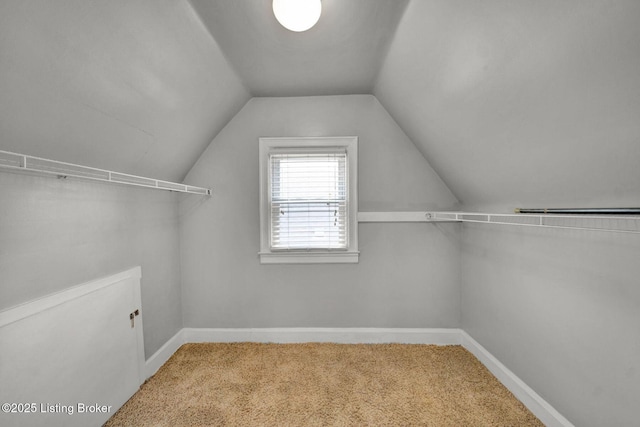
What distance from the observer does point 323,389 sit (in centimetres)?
167

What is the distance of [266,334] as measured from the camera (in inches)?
87.7

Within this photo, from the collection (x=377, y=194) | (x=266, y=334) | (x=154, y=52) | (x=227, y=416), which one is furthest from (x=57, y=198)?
(x=377, y=194)

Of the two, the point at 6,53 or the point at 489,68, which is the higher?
the point at 489,68

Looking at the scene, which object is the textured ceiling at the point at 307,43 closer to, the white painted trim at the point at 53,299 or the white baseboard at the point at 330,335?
the white painted trim at the point at 53,299

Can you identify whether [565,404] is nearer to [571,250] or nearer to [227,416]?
[571,250]

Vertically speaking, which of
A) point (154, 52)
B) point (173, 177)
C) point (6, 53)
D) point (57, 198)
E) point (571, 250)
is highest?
point (154, 52)

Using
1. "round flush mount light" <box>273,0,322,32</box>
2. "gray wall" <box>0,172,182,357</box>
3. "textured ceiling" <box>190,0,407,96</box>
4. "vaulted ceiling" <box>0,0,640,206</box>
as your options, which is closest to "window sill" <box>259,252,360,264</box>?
"gray wall" <box>0,172,182,357</box>

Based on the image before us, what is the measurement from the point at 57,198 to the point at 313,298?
1851mm

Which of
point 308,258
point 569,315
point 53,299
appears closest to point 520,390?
point 569,315

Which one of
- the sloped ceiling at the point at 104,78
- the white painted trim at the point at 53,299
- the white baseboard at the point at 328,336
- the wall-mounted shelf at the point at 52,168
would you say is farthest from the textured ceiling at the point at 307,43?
the white baseboard at the point at 328,336

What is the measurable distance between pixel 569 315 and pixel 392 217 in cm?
124

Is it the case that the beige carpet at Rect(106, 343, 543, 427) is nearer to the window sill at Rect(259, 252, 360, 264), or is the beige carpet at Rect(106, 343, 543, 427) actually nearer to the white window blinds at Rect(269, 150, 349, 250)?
the window sill at Rect(259, 252, 360, 264)

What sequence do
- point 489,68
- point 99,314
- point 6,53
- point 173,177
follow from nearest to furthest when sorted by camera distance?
point 6,53, point 489,68, point 99,314, point 173,177

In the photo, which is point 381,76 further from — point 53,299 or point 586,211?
point 53,299
